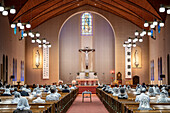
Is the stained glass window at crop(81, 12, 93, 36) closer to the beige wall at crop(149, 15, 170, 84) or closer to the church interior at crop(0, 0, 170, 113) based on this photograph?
the church interior at crop(0, 0, 170, 113)

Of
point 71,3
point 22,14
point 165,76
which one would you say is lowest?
point 165,76

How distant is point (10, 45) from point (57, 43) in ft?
23.2

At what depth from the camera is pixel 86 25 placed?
31.1m

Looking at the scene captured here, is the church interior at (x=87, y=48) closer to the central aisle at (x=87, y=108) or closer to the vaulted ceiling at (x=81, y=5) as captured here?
the vaulted ceiling at (x=81, y=5)

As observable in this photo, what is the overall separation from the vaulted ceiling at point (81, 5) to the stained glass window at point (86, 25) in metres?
1.51

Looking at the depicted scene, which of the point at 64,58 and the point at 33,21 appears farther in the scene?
the point at 64,58

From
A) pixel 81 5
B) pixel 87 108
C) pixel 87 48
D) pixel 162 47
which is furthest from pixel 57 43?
pixel 87 108

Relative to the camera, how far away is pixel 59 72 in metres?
30.8

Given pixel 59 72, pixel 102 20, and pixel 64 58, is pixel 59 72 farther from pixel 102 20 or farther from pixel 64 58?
pixel 102 20

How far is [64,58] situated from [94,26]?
14.6ft

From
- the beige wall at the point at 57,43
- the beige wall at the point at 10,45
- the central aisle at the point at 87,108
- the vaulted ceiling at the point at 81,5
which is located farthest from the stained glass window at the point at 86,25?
the central aisle at the point at 87,108

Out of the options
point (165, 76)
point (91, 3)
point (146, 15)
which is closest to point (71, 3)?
point (91, 3)

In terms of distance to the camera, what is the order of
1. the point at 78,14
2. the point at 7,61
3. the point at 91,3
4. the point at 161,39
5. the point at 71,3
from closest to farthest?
1. the point at 7,61
2. the point at 161,39
3. the point at 71,3
4. the point at 91,3
5. the point at 78,14

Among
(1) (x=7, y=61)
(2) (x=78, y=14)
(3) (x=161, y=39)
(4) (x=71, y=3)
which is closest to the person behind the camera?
(1) (x=7, y=61)
